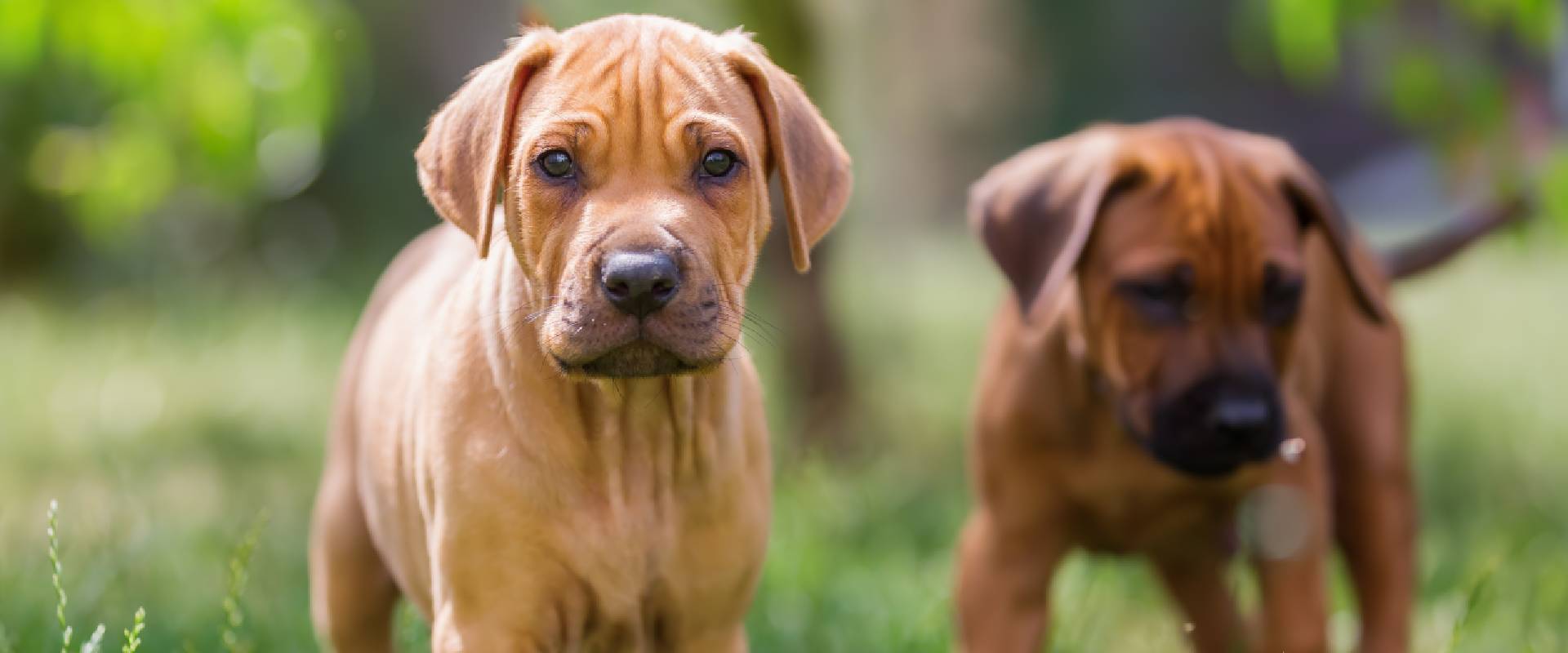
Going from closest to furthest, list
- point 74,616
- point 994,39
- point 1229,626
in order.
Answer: point 74,616, point 1229,626, point 994,39

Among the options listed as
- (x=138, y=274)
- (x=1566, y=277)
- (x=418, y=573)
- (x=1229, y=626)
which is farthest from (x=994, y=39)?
(x=418, y=573)

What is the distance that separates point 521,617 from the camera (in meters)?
3.64

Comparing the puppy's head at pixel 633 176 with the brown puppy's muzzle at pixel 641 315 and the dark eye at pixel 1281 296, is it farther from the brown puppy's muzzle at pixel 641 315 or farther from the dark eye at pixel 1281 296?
the dark eye at pixel 1281 296

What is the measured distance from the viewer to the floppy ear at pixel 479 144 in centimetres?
368

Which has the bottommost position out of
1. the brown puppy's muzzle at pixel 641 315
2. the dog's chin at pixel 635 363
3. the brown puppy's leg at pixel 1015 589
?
the brown puppy's leg at pixel 1015 589

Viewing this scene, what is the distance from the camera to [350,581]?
464 cm

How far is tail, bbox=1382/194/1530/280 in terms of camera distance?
233 inches

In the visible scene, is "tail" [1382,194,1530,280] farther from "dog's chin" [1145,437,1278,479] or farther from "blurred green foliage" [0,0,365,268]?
"blurred green foliage" [0,0,365,268]

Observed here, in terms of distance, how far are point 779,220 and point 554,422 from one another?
4.65 metres

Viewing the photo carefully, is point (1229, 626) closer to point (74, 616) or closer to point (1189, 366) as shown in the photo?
point (1189, 366)

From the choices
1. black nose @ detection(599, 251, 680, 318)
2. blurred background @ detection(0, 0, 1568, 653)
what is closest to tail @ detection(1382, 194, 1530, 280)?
blurred background @ detection(0, 0, 1568, 653)

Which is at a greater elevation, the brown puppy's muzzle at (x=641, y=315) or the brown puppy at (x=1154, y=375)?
the brown puppy's muzzle at (x=641, y=315)

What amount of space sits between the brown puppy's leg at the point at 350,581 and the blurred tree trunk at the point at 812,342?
12.4ft

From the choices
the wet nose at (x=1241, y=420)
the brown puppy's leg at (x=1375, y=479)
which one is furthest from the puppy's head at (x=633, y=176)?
the brown puppy's leg at (x=1375, y=479)
